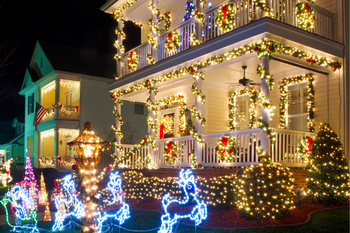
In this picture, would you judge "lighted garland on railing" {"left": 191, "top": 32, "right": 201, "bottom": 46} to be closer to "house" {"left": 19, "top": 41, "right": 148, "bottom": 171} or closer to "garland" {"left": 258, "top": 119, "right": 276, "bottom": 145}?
"garland" {"left": 258, "top": 119, "right": 276, "bottom": 145}

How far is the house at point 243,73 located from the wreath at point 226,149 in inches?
1.2

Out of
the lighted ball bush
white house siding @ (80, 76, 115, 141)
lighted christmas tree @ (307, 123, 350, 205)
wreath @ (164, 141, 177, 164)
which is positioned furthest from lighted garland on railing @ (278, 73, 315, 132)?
white house siding @ (80, 76, 115, 141)

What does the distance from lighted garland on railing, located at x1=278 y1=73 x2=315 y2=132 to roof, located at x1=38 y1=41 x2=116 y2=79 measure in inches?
581

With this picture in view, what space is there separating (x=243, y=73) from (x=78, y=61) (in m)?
15.4

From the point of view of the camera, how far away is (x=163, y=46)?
12.3 metres

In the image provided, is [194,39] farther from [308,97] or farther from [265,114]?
[308,97]

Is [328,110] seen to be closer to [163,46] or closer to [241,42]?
[241,42]

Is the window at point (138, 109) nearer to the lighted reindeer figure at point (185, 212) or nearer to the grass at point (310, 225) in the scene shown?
the lighted reindeer figure at point (185, 212)

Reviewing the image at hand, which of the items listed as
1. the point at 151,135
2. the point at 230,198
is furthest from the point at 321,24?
the point at 151,135

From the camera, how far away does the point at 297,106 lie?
37.7 feet

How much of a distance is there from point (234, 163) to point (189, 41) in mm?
4296

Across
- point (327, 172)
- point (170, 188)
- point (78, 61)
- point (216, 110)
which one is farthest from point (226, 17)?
point (78, 61)

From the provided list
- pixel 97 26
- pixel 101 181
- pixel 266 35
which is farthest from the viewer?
pixel 97 26

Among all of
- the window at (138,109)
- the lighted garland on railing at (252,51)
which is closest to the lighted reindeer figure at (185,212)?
the lighted garland on railing at (252,51)
